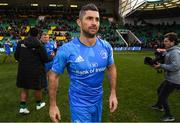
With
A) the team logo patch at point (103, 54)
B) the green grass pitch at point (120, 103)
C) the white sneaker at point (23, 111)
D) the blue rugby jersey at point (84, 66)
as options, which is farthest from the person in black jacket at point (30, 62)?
the team logo patch at point (103, 54)

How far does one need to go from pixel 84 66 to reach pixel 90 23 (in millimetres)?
579

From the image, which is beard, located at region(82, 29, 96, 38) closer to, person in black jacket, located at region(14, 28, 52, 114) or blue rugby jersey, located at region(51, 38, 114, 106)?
blue rugby jersey, located at region(51, 38, 114, 106)

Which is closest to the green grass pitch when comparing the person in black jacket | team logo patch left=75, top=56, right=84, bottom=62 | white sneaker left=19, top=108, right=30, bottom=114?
white sneaker left=19, top=108, right=30, bottom=114

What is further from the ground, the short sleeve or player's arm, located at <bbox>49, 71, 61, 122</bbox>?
the short sleeve

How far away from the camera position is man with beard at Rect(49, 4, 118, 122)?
416 centimetres

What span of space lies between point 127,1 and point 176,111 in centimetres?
5216

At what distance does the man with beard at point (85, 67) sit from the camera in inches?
164

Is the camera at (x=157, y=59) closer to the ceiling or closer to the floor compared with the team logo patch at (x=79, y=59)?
closer to the floor

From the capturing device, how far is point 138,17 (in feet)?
210

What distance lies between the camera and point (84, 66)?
14.0ft

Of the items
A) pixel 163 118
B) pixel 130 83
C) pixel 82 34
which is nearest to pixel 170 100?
pixel 163 118

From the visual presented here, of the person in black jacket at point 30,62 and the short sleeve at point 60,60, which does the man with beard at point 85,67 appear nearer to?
the short sleeve at point 60,60

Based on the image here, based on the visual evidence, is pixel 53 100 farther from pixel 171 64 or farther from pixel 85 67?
pixel 171 64

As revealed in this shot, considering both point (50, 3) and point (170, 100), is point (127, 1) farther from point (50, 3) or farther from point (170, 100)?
point (170, 100)
